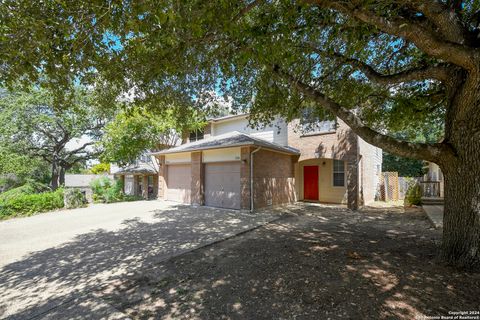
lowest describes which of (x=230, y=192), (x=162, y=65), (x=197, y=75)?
(x=230, y=192)

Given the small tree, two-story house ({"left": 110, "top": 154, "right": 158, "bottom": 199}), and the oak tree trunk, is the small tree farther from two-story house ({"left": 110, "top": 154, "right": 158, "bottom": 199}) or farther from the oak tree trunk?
the oak tree trunk

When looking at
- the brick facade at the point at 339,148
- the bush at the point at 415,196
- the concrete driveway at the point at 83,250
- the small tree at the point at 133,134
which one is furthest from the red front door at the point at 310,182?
the small tree at the point at 133,134

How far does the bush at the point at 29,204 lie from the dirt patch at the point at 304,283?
1165 centimetres

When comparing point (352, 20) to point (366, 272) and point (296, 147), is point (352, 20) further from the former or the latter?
point (296, 147)

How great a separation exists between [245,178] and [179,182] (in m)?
6.04

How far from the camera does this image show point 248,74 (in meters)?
7.06

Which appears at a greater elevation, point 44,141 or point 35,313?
point 44,141

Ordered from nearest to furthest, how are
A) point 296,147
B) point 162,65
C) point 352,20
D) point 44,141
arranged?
point 352,20, point 162,65, point 296,147, point 44,141

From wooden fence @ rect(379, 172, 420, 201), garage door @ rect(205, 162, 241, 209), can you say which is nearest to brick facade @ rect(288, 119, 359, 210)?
garage door @ rect(205, 162, 241, 209)

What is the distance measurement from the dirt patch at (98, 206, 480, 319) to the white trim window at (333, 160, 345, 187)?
7837 mm

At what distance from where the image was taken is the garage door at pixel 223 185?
11.7m

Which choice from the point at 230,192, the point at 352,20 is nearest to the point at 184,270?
the point at 352,20

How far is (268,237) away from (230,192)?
17.4 feet

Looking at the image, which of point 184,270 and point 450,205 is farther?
point 184,270
